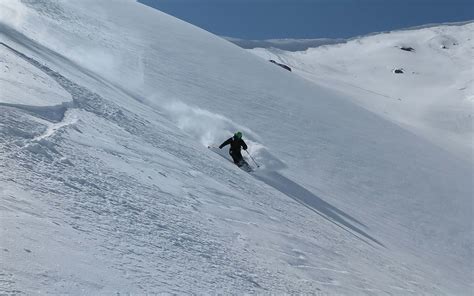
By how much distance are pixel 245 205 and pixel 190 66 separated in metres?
10.9

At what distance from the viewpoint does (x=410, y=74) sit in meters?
55.8

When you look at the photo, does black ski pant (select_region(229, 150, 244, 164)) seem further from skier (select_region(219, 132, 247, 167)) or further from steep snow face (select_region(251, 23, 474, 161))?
steep snow face (select_region(251, 23, 474, 161))

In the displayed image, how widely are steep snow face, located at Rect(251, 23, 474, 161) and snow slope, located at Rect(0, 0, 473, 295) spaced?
950 cm

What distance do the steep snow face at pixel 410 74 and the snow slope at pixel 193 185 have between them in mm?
9498

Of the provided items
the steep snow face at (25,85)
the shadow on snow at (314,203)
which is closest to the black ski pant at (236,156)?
the shadow on snow at (314,203)

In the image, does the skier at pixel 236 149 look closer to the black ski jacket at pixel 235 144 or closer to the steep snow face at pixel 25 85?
the black ski jacket at pixel 235 144

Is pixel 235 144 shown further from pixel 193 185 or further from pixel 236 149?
pixel 193 185

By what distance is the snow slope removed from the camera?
4.55 meters

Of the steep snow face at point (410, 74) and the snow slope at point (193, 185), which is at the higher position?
the steep snow face at point (410, 74)

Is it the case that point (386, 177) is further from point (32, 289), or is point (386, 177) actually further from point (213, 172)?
point (32, 289)

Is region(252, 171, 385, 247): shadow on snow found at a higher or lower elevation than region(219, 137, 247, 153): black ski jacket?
lower

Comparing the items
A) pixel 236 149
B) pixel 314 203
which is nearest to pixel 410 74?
pixel 236 149

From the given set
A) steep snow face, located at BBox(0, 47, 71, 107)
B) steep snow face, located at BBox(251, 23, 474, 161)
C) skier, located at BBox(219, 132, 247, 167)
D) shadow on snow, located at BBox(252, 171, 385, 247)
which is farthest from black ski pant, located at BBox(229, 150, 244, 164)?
steep snow face, located at BBox(251, 23, 474, 161)

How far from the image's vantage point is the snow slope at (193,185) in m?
4.55
